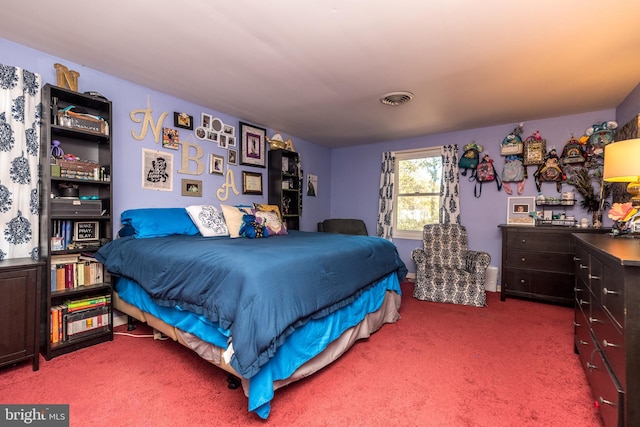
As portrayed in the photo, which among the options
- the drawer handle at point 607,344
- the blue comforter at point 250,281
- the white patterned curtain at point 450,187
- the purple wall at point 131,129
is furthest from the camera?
the white patterned curtain at point 450,187

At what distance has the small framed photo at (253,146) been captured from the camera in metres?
3.96

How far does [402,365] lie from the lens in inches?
82.7

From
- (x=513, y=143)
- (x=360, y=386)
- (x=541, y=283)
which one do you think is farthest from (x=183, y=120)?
(x=541, y=283)

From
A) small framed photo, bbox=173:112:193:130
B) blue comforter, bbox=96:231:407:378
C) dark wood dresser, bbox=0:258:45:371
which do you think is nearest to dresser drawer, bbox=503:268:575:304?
blue comforter, bbox=96:231:407:378

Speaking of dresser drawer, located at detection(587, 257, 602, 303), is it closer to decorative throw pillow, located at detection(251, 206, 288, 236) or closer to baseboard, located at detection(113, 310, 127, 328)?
decorative throw pillow, located at detection(251, 206, 288, 236)

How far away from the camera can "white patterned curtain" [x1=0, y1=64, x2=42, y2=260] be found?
7.12 feet

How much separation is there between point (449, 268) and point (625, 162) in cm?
205

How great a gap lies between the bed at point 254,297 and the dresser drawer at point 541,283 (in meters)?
1.93

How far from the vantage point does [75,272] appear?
2336 mm

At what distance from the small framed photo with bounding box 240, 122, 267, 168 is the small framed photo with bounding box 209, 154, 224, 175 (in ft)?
1.04

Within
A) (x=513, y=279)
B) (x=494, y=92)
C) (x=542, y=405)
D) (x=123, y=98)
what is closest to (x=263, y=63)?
(x=123, y=98)

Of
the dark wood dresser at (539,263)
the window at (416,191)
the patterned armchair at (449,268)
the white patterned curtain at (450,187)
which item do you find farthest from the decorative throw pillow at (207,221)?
the dark wood dresser at (539,263)

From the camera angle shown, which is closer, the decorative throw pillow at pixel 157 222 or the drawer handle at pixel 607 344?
the drawer handle at pixel 607 344

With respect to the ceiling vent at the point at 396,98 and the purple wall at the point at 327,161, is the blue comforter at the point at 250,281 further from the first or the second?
the ceiling vent at the point at 396,98
